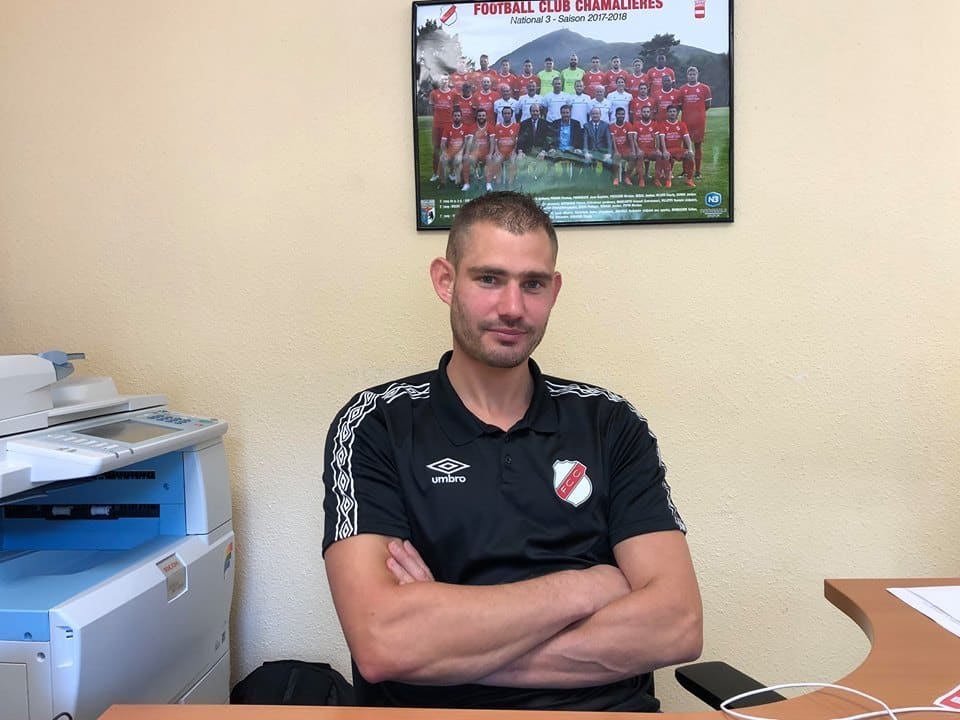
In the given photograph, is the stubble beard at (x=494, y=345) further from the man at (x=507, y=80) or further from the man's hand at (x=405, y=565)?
the man at (x=507, y=80)

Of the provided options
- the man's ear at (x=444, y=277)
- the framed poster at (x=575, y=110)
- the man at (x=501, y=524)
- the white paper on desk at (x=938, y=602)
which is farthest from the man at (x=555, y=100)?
the white paper on desk at (x=938, y=602)

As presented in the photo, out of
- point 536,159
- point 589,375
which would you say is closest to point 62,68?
point 536,159

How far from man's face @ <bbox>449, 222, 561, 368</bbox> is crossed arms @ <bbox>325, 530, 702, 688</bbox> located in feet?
1.32

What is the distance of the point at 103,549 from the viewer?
135 cm

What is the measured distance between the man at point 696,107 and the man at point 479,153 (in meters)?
0.51

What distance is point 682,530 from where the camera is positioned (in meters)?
1.22

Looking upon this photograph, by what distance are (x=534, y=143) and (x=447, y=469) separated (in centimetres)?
95

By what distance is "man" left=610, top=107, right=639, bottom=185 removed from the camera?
1.70 m

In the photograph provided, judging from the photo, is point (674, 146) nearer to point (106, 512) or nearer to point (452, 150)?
point (452, 150)

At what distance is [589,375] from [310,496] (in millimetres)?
828

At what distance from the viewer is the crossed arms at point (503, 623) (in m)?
0.97

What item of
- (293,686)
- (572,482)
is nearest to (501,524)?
(572,482)

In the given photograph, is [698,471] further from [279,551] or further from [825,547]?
[279,551]

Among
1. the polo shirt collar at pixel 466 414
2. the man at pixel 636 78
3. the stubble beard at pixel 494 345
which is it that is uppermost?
the man at pixel 636 78
